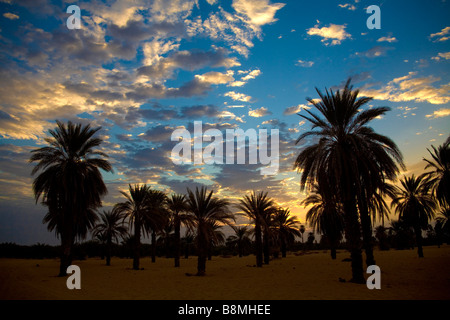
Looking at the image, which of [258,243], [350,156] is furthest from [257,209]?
[350,156]

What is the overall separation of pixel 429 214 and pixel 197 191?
101 ft

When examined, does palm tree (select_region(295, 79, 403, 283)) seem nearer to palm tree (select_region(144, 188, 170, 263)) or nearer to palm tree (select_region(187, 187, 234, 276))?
palm tree (select_region(187, 187, 234, 276))

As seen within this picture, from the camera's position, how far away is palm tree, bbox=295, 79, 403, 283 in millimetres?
15086

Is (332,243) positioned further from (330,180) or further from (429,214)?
(330,180)

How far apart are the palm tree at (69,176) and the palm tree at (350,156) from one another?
17.9m

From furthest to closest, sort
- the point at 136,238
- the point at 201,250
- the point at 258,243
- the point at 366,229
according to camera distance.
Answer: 1. the point at 258,243
2. the point at 136,238
3. the point at 201,250
4. the point at 366,229

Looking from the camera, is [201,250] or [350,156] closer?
[350,156]

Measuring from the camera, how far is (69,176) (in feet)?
70.7

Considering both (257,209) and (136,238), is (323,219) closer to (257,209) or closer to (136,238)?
(257,209)

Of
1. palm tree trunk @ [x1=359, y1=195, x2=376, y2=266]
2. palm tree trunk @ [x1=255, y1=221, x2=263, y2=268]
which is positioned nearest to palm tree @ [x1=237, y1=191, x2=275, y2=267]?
palm tree trunk @ [x1=255, y1=221, x2=263, y2=268]

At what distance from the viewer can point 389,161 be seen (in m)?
15.4

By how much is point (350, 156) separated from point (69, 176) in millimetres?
21592

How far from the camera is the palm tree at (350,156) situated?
15.1m
